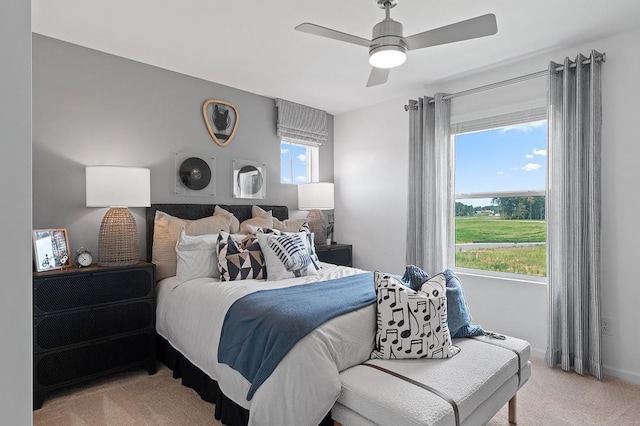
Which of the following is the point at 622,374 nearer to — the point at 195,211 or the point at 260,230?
the point at 260,230

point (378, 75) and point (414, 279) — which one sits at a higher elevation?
point (378, 75)

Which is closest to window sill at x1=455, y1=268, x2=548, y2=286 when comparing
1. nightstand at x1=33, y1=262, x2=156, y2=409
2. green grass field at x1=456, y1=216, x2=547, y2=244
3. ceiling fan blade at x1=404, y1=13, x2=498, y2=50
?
green grass field at x1=456, y1=216, x2=547, y2=244

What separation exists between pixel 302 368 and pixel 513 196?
9.01 feet

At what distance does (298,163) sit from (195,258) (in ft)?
7.08

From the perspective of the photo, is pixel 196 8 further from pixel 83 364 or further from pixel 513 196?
pixel 513 196

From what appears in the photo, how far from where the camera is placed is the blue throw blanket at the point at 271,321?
70.4 inches

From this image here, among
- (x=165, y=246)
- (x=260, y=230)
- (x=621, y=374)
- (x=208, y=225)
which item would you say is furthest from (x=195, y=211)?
(x=621, y=374)

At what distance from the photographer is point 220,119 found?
3.78 metres

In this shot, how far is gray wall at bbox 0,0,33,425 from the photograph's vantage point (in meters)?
0.42

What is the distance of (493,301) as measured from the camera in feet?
11.4

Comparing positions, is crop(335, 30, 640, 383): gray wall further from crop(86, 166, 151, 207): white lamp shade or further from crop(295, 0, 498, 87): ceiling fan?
crop(86, 166, 151, 207): white lamp shade

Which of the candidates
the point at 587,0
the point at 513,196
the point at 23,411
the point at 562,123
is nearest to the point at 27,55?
the point at 23,411

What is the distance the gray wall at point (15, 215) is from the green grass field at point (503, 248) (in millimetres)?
3690

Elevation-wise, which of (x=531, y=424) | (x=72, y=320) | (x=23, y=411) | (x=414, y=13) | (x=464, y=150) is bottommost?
(x=531, y=424)
